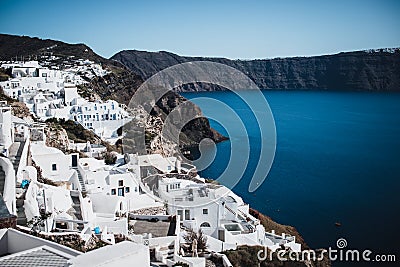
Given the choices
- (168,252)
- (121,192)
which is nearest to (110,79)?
(121,192)

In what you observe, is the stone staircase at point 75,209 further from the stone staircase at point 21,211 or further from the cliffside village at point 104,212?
the stone staircase at point 21,211

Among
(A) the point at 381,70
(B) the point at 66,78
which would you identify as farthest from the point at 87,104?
(A) the point at 381,70

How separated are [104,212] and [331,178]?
A: 16696 millimetres

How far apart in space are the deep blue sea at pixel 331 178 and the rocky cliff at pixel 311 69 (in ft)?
85.1

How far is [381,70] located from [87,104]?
63.1 meters

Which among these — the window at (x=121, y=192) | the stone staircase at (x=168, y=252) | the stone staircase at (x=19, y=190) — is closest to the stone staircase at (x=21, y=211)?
the stone staircase at (x=19, y=190)

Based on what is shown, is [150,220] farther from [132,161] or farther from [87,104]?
[87,104]

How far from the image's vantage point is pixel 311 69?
8888cm

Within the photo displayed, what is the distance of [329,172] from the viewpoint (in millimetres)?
24062

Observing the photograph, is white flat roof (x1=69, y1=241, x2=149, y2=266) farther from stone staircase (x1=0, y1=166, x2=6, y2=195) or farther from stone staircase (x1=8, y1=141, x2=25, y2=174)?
stone staircase (x1=8, y1=141, x2=25, y2=174)

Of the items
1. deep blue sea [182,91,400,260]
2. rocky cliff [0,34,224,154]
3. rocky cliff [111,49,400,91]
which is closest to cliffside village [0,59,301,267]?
deep blue sea [182,91,400,260]

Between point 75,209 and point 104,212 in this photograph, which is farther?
point 104,212

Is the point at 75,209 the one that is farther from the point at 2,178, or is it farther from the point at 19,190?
the point at 2,178

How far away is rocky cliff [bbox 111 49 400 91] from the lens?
67688 mm
